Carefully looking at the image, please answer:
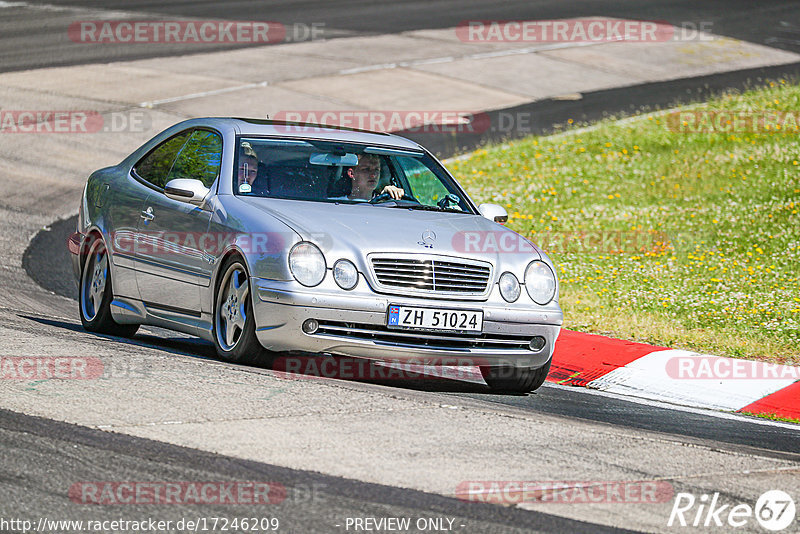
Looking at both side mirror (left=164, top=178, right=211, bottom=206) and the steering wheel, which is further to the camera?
the steering wheel

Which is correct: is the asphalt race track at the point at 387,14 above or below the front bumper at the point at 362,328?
above

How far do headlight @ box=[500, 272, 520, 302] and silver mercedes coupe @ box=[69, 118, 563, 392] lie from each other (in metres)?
0.01

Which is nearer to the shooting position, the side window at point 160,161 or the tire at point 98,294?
the side window at point 160,161

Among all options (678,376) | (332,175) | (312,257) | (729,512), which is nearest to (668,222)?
(678,376)

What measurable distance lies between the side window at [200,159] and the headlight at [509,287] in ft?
6.59

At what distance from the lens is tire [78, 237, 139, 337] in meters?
8.88

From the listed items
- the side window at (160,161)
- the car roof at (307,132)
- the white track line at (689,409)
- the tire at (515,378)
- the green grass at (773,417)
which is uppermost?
the car roof at (307,132)

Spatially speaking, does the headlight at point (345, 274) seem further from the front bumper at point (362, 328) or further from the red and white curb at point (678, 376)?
the red and white curb at point (678, 376)

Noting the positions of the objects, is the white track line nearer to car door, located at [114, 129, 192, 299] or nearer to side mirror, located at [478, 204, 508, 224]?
side mirror, located at [478, 204, 508, 224]

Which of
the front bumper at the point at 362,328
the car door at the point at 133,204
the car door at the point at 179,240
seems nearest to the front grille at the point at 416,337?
the front bumper at the point at 362,328

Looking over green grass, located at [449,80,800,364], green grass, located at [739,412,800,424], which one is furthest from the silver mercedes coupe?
green grass, located at [449,80,800,364]

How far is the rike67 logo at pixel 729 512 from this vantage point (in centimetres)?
502

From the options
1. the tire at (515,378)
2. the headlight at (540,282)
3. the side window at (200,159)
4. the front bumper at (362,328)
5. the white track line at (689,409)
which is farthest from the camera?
the side window at (200,159)

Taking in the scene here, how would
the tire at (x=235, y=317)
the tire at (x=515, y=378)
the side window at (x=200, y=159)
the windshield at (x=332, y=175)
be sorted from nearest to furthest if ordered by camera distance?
the tire at (x=235, y=317) < the tire at (x=515, y=378) < the windshield at (x=332, y=175) < the side window at (x=200, y=159)
